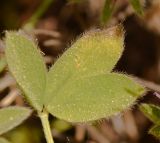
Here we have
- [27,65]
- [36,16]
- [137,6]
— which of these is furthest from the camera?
[36,16]

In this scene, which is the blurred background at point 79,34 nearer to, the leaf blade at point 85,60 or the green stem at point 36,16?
the green stem at point 36,16

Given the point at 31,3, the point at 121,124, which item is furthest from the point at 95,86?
the point at 31,3

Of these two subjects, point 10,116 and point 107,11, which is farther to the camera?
point 107,11

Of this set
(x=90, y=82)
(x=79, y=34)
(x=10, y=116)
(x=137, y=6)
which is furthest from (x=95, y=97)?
(x=79, y=34)

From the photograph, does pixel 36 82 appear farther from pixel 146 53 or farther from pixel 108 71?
pixel 146 53

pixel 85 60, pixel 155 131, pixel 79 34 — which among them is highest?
pixel 85 60

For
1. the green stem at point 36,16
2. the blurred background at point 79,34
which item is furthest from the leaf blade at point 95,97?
the green stem at point 36,16

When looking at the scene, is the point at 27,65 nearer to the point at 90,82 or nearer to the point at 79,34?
the point at 90,82
